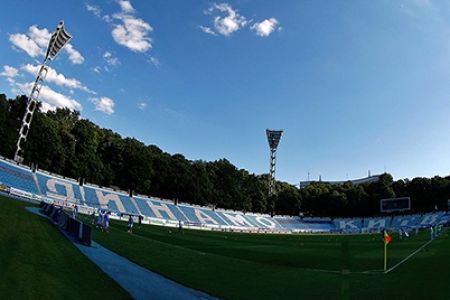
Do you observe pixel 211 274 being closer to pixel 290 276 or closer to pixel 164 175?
pixel 290 276

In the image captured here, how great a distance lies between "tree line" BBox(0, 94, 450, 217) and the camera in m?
82.1

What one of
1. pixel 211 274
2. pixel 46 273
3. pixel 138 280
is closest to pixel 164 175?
pixel 211 274

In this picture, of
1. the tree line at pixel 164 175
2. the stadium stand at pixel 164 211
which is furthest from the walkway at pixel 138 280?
the tree line at pixel 164 175

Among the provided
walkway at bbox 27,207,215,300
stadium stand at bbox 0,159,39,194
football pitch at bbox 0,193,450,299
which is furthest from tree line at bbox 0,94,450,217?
walkway at bbox 27,207,215,300

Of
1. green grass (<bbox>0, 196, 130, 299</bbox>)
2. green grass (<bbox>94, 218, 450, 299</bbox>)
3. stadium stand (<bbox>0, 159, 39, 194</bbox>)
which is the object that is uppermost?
stadium stand (<bbox>0, 159, 39, 194</bbox>)

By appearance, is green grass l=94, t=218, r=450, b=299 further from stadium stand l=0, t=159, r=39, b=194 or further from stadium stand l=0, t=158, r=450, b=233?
stadium stand l=0, t=158, r=450, b=233

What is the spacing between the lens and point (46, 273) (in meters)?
13.5

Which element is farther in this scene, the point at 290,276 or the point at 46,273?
the point at 290,276

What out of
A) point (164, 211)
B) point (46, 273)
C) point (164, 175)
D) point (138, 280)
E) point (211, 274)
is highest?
point (164, 175)

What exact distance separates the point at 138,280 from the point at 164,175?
87.5 meters

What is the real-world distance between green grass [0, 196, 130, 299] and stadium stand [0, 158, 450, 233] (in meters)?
41.0

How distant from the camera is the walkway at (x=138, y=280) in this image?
44.8ft

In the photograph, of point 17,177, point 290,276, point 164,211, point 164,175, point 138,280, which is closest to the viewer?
point 138,280

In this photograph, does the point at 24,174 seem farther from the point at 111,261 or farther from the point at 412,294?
the point at 412,294
